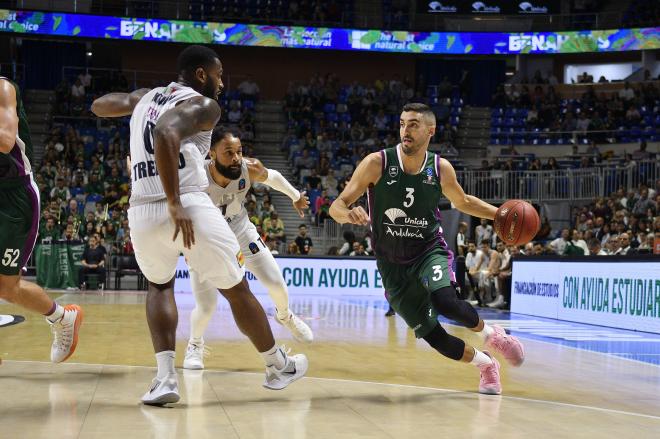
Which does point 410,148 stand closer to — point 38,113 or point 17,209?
point 17,209

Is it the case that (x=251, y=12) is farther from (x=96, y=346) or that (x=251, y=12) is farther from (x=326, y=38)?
(x=96, y=346)

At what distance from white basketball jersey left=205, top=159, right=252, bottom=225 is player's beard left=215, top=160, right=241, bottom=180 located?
86mm

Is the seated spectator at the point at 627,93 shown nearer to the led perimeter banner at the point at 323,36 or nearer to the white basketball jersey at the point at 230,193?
the led perimeter banner at the point at 323,36

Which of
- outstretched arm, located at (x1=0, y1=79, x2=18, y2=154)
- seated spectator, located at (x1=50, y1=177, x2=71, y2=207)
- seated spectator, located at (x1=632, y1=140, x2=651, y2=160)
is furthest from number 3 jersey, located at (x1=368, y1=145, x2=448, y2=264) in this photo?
seated spectator, located at (x1=632, y1=140, x2=651, y2=160)

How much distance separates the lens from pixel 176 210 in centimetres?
435

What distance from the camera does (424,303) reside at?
5.80m

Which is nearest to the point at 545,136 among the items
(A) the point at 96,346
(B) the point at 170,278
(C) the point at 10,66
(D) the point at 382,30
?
(D) the point at 382,30

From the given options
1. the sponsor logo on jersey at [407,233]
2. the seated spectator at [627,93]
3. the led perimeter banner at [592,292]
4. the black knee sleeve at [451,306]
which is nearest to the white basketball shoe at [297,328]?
the sponsor logo on jersey at [407,233]

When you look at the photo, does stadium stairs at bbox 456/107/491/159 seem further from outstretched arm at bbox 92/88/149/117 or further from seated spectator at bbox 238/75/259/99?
outstretched arm at bbox 92/88/149/117

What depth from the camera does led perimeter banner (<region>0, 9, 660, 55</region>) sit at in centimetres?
2823

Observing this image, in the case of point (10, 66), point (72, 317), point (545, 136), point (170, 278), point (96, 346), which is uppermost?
point (10, 66)

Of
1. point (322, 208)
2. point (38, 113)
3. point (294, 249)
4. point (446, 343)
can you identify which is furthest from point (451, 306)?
point (38, 113)

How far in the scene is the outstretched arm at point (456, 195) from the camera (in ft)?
19.6

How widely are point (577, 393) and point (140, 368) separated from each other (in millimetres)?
3093
